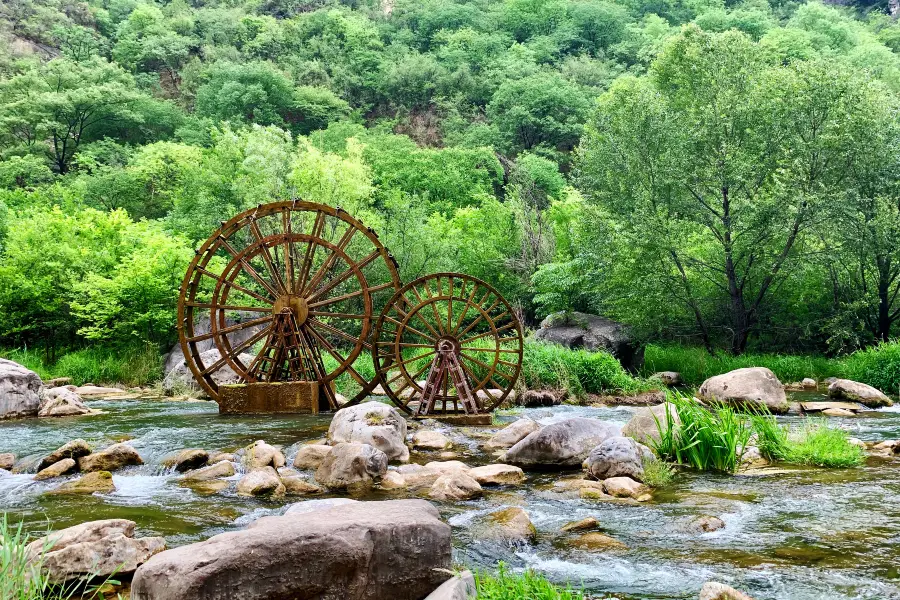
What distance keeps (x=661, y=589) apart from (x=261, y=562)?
8.03 feet

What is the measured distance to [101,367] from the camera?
2152 centimetres

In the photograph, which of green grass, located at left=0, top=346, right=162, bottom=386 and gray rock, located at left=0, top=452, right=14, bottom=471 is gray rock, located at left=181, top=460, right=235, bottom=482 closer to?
gray rock, located at left=0, top=452, right=14, bottom=471

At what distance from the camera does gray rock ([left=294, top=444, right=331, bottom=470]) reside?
8719mm

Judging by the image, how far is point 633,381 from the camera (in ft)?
60.1

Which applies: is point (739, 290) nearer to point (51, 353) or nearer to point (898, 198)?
point (898, 198)

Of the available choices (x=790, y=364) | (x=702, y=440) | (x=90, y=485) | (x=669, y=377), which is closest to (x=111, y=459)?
(x=90, y=485)

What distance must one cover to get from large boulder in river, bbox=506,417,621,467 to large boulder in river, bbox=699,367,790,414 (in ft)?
19.5

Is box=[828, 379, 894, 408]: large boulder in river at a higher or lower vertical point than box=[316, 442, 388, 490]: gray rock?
higher

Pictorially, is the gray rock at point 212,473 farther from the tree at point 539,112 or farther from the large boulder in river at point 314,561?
the tree at point 539,112

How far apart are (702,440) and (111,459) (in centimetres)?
707

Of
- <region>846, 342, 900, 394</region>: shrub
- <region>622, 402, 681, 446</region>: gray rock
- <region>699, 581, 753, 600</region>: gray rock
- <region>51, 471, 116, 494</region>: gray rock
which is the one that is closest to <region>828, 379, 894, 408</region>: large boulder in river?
<region>846, 342, 900, 394</region>: shrub

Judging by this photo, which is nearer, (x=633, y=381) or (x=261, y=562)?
(x=261, y=562)

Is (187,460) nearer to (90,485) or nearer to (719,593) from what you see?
(90,485)

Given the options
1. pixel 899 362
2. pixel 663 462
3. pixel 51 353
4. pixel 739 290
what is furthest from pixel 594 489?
pixel 51 353
